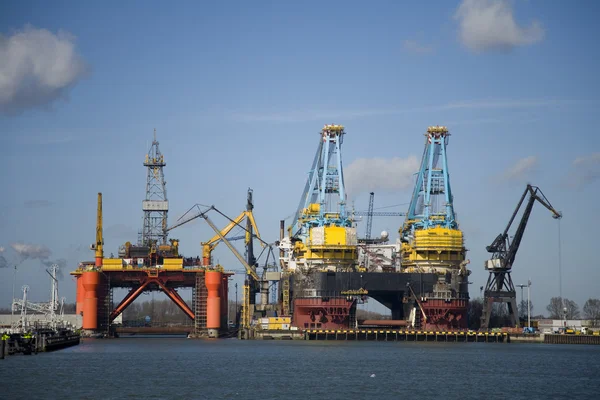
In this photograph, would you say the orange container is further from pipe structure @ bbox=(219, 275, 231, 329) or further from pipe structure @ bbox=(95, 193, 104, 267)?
pipe structure @ bbox=(95, 193, 104, 267)

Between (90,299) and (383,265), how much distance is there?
3416 centimetres

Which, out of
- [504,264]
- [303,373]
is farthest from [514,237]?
[303,373]

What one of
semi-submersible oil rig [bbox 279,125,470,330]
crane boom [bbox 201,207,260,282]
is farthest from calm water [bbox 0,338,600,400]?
crane boom [bbox 201,207,260,282]

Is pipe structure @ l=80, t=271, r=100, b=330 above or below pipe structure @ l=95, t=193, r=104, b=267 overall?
below

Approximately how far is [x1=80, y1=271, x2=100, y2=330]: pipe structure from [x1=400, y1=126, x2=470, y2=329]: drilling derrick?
34170 millimetres

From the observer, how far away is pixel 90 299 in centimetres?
11588

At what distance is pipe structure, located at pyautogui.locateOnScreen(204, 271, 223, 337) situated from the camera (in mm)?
116875

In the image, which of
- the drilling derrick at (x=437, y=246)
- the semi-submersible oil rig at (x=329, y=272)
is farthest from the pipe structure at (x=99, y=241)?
the drilling derrick at (x=437, y=246)

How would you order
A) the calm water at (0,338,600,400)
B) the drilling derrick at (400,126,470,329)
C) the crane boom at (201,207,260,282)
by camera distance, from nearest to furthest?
the calm water at (0,338,600,400) → the drilling derrick at (400,126,470,329) → the crane boom at (201,207,260,282)

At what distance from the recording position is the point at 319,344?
102 metres

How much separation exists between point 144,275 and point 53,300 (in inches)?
715

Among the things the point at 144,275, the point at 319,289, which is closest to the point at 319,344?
the point at 319,289

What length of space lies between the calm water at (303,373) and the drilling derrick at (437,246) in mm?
9861

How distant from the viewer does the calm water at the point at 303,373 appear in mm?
57375
